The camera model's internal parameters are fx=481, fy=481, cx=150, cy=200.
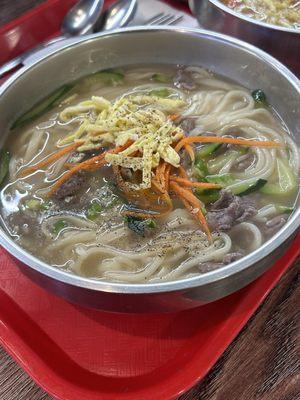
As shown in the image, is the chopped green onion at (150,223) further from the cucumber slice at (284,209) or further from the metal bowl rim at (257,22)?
the metal bowl rim at (257,22)

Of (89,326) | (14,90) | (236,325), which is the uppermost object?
(14,90)

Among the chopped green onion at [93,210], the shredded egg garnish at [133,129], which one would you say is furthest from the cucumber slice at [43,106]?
the chopped green onion at [93,210]

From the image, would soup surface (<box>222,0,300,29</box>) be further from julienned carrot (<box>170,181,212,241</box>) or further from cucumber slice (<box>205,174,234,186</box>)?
julienned carrot (<box>170,181,212,241</box>)

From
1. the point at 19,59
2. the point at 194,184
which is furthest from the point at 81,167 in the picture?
the point at 19,59

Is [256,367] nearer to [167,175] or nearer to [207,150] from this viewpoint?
[167,175]

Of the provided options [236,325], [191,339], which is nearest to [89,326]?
[191,339]

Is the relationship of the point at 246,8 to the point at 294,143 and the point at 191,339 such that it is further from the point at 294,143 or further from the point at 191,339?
the point at 191,339
